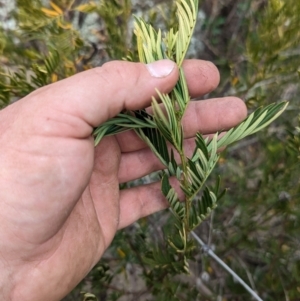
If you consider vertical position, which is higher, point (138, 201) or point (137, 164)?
point (137, 164)

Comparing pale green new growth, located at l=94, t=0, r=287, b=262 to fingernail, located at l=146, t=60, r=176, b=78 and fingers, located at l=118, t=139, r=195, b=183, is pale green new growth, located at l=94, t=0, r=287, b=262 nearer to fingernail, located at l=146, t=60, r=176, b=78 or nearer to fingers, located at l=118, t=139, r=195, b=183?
fingernail, located at l=146, t=60, r=176, b=78

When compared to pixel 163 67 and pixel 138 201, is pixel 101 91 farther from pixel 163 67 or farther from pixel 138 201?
pixel 138 201

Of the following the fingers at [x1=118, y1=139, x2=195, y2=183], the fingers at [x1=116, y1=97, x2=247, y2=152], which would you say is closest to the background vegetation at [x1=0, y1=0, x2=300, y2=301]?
the fingers at [x1=116, y1=97, x2=247, y2=152]

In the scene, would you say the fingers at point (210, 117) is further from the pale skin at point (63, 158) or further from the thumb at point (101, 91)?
the thumb at point (101, 91)

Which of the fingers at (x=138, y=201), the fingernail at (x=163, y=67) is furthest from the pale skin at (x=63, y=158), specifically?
the fingers at (x=138, y=201)

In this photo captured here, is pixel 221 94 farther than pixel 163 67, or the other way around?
pixel 221 94

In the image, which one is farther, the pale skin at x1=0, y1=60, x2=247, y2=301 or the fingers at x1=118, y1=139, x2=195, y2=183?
the fingers at x1=118, y1=139, x2=195, y2=183

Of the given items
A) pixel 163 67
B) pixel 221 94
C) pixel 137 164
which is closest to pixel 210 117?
pixel 137 164
